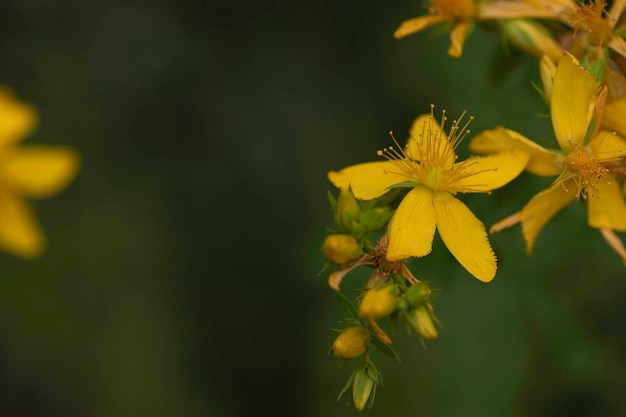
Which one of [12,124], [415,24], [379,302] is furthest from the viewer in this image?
[12,124]

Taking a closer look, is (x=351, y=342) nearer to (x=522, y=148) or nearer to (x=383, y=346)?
(x=383, y=346)

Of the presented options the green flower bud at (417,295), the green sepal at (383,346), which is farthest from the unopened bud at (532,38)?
the green sepal at (383,346)

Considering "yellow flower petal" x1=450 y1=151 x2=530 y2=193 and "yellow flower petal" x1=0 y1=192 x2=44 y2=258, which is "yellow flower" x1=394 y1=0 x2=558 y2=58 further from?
"yellow flower petal" x1=0 y1=192 x2=44 y2=258

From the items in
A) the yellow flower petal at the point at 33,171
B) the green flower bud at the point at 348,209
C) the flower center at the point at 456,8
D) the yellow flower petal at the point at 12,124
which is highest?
the yellow flower petal at the point at 12,124

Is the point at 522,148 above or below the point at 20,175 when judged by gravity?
Result: below

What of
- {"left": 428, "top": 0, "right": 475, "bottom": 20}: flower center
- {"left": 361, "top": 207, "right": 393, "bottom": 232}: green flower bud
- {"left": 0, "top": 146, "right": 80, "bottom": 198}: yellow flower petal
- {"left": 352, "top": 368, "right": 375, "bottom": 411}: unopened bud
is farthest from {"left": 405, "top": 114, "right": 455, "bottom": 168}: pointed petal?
{"left": 0, "top": 146, "right": 80, "bottom": 198}: yellow flower petal

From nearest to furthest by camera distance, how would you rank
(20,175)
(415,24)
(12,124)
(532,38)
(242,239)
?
(532,38)
(415,24)
(12,124)
(20,175)
(242,239)

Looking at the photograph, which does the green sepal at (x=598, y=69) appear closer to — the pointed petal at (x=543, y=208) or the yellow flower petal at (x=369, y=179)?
the pointed petal at (x=543, y=208)

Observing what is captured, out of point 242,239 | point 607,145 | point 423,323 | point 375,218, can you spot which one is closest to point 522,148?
point 607,145
